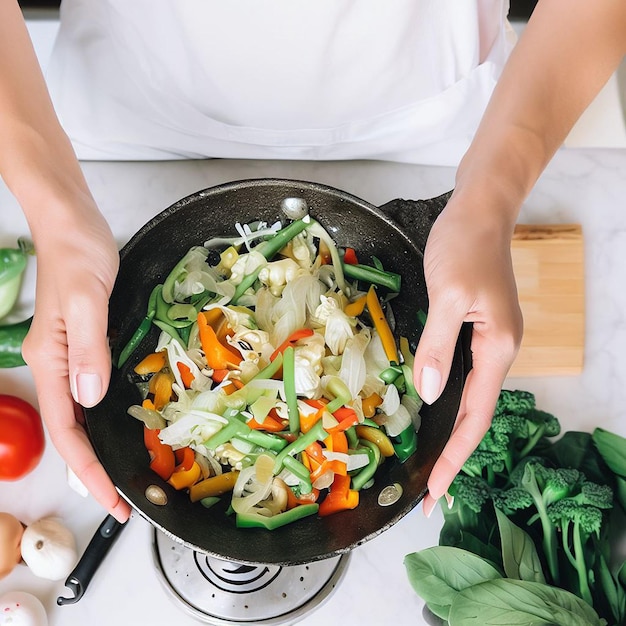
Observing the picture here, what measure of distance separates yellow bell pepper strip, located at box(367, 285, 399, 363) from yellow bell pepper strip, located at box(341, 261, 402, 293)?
0.02 meters

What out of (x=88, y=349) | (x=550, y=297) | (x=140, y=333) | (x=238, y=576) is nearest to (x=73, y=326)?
(x=88, y=349)

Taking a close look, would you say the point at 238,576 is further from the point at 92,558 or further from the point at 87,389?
the point at 87,389

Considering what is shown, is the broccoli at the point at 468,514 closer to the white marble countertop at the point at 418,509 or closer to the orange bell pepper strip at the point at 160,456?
the white marble countertop at the point at 418,509

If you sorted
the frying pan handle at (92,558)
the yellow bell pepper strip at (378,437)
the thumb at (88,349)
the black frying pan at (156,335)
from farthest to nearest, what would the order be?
the frying pan handle at (92,558), the yellow bell pepper strip at (378,437), the black frying pan at (156,335), the thumb at (88,349)

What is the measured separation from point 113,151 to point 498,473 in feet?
2.98

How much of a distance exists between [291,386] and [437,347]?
233 mm

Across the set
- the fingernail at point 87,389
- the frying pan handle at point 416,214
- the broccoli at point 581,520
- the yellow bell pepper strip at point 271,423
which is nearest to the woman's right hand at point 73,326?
the fingernail at point 87,389

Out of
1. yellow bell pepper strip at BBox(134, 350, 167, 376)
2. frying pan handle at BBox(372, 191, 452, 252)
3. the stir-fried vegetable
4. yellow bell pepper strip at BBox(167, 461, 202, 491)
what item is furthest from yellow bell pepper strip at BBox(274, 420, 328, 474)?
frying pan handle at BBox(372, 191, 452, 252)

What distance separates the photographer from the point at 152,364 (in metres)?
1.08

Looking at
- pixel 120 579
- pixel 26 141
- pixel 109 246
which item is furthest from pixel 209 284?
pixel 120 579

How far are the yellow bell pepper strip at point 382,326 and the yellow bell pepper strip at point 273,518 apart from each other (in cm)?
25

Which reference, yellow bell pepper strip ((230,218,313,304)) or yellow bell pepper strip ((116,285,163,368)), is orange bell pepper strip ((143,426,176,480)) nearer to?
yellow bell pepper strip ((116,285,163,368))

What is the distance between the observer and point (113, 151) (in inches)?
53.5

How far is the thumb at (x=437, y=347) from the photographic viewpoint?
2.84 ft
